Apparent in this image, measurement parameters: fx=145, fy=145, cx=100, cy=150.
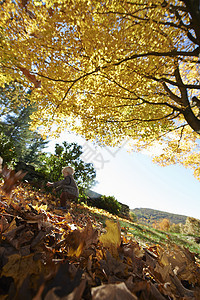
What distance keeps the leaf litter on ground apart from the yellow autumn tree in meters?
3.55

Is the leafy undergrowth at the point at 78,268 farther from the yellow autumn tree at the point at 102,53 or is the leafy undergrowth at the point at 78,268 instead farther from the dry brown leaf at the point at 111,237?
the yellow autumn tree at the point at 102,53

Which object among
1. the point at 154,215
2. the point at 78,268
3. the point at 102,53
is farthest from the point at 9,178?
the point at 154,215

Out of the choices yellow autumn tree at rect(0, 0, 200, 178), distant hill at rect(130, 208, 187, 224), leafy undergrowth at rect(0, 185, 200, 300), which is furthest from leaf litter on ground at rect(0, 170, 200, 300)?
distant hill at rect(130, 208, 187, 224)

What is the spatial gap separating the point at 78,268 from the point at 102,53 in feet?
13.4

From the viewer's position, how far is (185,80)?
7.26 meters

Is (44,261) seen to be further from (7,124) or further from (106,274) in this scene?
(7,124)

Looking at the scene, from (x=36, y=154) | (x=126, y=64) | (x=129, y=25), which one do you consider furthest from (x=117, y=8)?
(x=36, y=154)

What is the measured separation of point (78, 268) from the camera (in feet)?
2.01

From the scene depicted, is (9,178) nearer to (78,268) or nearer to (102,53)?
(78,268)

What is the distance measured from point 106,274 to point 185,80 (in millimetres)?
8830

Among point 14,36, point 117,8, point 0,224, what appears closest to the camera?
point 0,224

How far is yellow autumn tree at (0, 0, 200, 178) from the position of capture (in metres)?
3.36

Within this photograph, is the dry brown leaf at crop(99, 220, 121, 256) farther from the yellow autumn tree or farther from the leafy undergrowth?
the yellow autumn tree

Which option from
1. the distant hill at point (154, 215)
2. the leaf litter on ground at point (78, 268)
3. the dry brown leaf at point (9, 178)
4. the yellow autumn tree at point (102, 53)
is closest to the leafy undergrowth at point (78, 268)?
the leaf litter on ground at point (78, 268)
